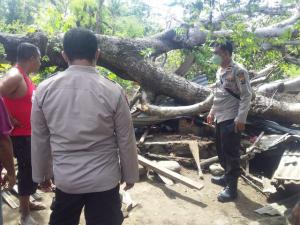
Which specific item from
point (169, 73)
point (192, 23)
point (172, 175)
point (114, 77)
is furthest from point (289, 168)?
point (114, 77)

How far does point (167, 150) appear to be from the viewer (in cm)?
631

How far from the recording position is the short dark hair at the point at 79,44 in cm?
224

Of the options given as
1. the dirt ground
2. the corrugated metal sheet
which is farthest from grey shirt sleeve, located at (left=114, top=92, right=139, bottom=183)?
the corrugated metal sheet

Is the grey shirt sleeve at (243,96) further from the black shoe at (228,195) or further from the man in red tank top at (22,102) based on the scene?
the man in red tank top at (22,102)

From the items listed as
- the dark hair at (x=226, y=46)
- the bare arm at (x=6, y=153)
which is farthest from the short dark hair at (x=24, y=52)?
the dark hair at (x=226, y=46)

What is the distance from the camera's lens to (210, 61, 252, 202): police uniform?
14.2ft

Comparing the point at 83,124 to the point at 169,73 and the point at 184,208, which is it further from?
the point at 169,73

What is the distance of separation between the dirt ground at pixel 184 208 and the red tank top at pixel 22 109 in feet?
3.73

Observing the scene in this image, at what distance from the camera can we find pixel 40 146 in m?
2.45

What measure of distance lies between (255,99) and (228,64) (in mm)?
2347

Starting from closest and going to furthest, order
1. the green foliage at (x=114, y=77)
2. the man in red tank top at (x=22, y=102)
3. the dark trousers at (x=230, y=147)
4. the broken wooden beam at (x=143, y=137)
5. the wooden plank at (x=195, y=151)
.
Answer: the man in red tank top at (x=22, y=102), the dark trousers at (x=230, y=147), the wooden plank at (x=195, y=151), the broken wooden beam at (x=143, y=137), the green foliage at (x=114, y=77)

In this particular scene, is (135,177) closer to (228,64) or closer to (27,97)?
(27,97)

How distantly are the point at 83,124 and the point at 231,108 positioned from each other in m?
2.80

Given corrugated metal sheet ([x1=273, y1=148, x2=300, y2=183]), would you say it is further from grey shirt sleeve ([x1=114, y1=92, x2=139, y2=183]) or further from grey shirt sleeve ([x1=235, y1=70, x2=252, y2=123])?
grey shirt sleeve ([x1=114, y1=92, x2=139, y2=183])
